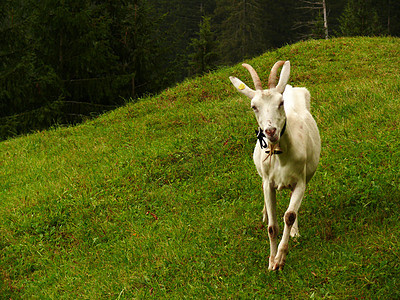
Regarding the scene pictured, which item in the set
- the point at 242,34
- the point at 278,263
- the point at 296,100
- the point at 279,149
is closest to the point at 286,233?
the point at 278,263

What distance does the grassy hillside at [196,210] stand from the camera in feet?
16.3

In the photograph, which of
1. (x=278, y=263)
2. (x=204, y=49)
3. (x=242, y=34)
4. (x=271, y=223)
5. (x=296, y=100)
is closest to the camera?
(x=278, y=263)

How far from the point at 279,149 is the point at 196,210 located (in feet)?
9.78

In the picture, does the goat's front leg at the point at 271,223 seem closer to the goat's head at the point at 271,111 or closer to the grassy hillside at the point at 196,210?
the grassy hillside at the point at 196,210

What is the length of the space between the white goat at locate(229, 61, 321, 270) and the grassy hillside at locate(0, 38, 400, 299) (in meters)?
0.54

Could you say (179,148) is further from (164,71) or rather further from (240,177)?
(164,71)

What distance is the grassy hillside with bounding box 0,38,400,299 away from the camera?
496 cm

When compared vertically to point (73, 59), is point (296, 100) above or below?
above

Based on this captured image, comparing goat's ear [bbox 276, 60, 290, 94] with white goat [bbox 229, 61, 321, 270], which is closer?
white goat [bbox 229, 61, 321, 270]

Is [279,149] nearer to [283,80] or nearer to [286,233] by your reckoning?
[283,80]

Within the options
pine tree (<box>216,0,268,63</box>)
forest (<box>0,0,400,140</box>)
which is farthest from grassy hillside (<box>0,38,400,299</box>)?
pine tree (<box>216,0,268,63</box>)

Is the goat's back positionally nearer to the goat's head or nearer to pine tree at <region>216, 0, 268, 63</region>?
the goat's head

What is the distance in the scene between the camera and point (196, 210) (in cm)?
730

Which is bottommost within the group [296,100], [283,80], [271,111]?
[296,100]
